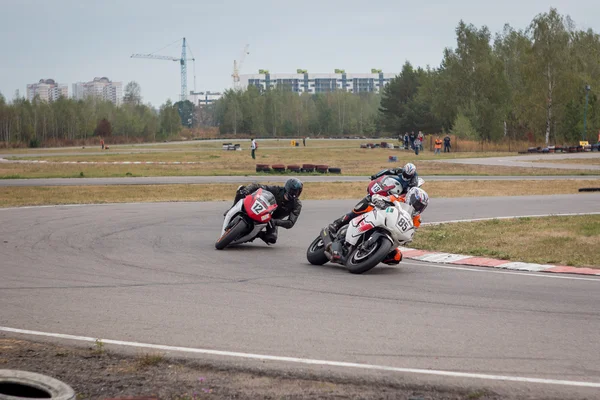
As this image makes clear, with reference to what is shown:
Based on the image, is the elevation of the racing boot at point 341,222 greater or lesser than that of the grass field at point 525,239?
greater

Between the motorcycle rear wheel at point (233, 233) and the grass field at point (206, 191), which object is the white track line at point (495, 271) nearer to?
the motorcycle rear wheel at point (233, 233)

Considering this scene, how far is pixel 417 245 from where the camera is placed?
1287 cm

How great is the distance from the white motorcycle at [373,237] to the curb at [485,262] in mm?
1386

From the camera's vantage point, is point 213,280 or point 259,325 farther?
point 213,280

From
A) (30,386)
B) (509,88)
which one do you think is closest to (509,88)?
(509,88)

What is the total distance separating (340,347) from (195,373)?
1.24 meters

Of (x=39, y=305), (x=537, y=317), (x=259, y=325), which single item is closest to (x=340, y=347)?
(x=259, y=325)

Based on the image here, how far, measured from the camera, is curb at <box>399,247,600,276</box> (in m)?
10.2

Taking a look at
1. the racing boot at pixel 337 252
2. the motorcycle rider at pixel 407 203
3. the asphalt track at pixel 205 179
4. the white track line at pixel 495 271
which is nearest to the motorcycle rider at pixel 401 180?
the motorcycle rider at pixel 407 203

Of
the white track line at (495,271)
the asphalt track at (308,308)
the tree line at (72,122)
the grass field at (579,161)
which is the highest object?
the tree line at (72,122)

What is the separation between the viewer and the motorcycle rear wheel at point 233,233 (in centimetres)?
1202

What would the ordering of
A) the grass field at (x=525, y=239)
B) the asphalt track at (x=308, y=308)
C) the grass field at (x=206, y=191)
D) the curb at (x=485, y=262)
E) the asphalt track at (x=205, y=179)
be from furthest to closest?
the asphalt track at (x=205, y=179)
the grass field at (x=206, y=191)
the grass field at (x=525, y=239)
the curb at (x=485, y=262)
the asphalt track at (x=308, y=308)

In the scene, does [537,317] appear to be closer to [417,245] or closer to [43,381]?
[43,381]

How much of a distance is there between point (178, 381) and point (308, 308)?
248 centimetres
